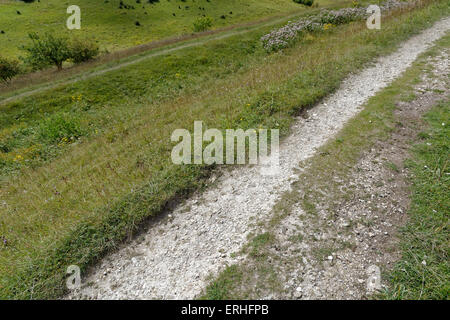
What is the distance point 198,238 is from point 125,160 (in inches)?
244

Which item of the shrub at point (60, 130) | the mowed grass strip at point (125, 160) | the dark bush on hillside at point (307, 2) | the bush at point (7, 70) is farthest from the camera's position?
the dark bush on hillside at point (307, 2)

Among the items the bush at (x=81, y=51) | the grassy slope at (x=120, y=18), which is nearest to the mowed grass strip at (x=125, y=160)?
the bush at (x=81, y=51)

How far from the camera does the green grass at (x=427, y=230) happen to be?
5016 mm

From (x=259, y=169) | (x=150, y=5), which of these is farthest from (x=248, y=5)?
(x=259, y=169)

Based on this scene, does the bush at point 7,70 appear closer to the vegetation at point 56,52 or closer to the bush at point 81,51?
the vegetation at point 56,52

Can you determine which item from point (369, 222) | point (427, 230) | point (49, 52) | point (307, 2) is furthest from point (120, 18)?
point (427, 230)

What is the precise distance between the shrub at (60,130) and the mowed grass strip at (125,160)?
3.41 ft

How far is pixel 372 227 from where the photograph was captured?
636 cm

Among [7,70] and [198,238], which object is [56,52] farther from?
[198,238]

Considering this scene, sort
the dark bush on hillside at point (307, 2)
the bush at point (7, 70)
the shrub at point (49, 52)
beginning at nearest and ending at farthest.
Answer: the shrub at point (49, 52)
the bush at point (7, 70)
the dark bush on hillside at point (307, 2)

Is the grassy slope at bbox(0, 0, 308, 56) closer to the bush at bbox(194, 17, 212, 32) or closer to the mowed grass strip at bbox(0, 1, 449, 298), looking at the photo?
the bush at bbox(194, 17, 212, 32)

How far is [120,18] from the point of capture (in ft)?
220

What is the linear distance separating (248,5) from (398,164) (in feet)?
278

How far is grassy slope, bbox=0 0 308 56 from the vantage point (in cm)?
5738
